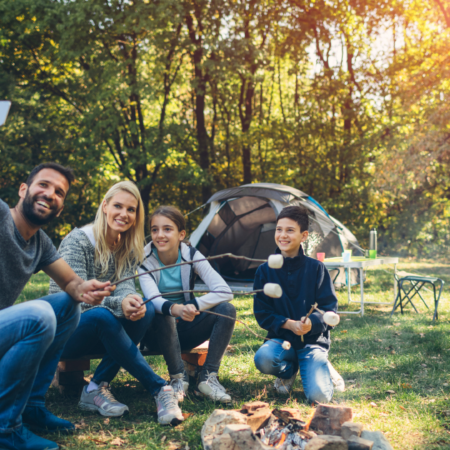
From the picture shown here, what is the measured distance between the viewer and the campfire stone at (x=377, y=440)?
6.12ft

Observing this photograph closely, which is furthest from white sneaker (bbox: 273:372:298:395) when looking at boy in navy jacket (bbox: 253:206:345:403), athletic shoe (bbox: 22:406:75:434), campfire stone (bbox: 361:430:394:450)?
athletic shoe (bbox: 22:406:75:434)

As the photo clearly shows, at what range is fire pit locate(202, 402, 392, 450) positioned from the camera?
1.75m

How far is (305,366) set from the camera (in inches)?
107

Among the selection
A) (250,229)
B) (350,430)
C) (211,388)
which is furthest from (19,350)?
(250,229)

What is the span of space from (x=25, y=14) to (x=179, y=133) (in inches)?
183

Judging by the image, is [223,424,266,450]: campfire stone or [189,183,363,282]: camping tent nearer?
[223,424,266,450]: campfire stone

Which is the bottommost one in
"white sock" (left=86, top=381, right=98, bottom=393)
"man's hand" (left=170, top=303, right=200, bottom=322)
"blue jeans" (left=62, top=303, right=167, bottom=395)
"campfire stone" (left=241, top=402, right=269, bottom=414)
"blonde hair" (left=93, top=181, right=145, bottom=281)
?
"white sock" (left=86, top=381, right=98, bottom=393)

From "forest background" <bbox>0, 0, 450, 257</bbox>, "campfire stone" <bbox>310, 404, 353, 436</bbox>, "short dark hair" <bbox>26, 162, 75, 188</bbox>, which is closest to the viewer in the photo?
"campfire stone" <bbox>310, 404, 353, 436</bbox>

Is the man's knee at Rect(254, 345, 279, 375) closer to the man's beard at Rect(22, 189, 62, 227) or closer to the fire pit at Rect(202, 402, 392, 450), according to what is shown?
the fire pit at Rect(202, 402, 392, 450)

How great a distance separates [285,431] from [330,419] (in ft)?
0.70

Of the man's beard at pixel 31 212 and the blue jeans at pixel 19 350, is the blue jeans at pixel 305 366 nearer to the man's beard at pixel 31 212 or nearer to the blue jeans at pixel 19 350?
the blue jeans at pixel 19 350

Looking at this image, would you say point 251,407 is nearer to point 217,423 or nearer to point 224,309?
point 217,423

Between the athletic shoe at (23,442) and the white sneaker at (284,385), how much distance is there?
1.38 metres

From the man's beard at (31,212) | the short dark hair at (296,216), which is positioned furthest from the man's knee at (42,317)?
the short dark hair at (296,216)
